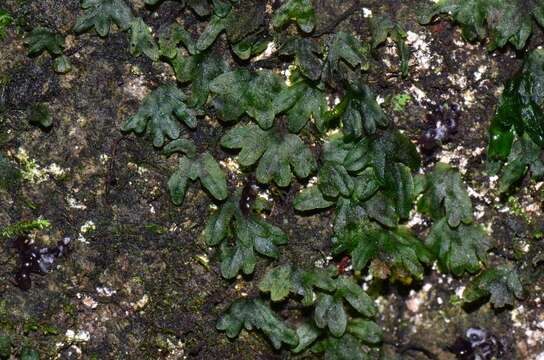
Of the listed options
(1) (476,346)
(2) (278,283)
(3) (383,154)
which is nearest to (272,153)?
(3) (383,154)

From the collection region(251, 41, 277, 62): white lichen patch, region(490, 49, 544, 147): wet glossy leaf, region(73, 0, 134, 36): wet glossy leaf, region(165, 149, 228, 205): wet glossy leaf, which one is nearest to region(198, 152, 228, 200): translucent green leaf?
region(165, 149, 228, 205): wet glossy leaf

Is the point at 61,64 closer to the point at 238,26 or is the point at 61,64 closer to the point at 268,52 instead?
the point at 238,26

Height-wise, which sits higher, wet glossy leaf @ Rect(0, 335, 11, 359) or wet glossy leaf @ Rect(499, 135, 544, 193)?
wet glossy leaf @ Rect(499, 135, 544, 193)


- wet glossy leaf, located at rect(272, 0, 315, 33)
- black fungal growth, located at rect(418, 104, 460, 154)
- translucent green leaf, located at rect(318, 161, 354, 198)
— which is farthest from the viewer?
black fungal growth, located at rect(418, 104, 460, 154)

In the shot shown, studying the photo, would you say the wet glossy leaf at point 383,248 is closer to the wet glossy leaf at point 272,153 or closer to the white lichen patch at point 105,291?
the wet glossy leaf at point 272,153

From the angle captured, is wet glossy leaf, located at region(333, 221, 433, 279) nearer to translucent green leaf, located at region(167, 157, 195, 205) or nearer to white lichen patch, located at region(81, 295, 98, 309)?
translucent green leaf, located at region(167, 157, 195, 205)

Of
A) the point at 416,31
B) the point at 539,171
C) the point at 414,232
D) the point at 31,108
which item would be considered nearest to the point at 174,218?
the point at 31,108

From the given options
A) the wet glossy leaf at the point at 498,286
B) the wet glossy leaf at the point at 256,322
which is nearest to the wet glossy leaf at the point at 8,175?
the wet glossy leaf at the point at 256,322
